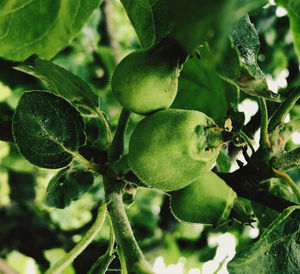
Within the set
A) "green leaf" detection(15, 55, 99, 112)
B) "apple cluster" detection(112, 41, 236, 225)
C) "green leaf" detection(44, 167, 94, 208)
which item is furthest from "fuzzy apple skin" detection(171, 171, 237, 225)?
"green leaf" detection(44, 167, 94, 208)

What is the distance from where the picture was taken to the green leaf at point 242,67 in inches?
21.2

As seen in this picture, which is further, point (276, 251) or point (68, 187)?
point (68, 187)

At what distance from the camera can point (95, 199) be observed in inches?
90.7

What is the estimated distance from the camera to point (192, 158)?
64cm

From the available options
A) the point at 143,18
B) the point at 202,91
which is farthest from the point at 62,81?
the point at 202,91

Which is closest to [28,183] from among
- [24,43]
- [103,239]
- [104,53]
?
[103,239]

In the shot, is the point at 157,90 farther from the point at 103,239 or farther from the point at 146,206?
the point at 146,206

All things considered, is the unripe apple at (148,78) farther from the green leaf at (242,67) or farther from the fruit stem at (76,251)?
the fruit stem at (76,251)

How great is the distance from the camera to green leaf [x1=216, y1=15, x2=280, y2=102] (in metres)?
0.54

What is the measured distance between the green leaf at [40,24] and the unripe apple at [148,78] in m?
0.33

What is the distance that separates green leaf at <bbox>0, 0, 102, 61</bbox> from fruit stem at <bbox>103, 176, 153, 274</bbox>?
0.39 meters

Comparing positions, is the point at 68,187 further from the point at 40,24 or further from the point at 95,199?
the point at 95,199

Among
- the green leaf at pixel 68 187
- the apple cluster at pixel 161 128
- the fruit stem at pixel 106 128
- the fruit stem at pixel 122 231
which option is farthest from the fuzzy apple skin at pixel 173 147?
the green leaf at pixel 68 187

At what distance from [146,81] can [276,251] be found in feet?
1.35
